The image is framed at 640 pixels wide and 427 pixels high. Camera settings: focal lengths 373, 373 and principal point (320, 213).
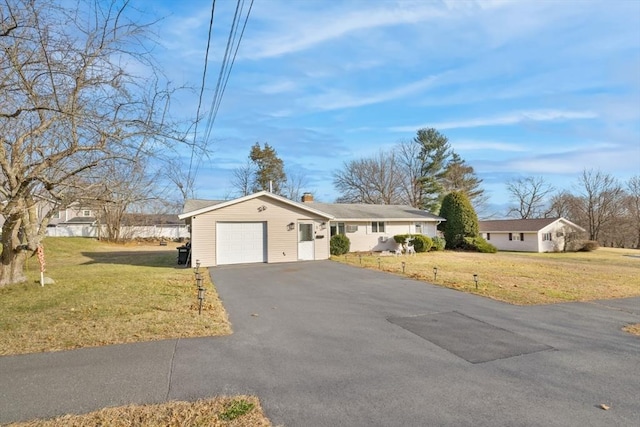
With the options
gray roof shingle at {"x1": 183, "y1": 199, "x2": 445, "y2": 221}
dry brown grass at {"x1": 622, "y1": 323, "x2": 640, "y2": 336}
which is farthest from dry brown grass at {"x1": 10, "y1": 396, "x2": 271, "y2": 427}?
gray roof shingle at {"x1": 183, "y1": 199, "x2": 445, "y2": 221}

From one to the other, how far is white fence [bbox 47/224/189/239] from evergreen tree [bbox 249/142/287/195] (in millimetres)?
10963

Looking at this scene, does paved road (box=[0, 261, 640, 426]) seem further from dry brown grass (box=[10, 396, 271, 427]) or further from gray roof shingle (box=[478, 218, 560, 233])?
gray roof shingle (box=[478, 218, 560, 233])

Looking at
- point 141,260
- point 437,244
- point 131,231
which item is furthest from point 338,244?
point 131,231

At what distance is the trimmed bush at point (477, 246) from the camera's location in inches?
1082

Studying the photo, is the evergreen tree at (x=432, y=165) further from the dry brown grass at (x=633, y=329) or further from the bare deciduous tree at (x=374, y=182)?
the dry brown grass at (x=633, y=329)

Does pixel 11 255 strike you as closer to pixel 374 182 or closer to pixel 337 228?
pixel 337 228

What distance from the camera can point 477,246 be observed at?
27656 millimetres

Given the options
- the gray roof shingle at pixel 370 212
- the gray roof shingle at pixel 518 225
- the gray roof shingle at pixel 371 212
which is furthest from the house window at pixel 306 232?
the gray roof shingle at pixel 518 225

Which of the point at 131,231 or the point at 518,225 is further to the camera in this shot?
the point at 131,231

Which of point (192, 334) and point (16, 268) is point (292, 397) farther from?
point (16, 268)

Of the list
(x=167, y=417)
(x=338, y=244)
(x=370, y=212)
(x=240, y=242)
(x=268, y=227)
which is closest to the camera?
(x=167, y=417)

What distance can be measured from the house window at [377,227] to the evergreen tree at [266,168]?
60.2ft

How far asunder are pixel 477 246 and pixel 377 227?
7.91 metres

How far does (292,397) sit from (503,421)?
1.95m
